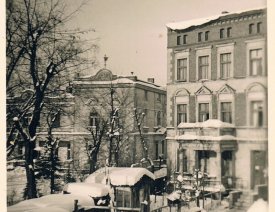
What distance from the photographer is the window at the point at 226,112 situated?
7.39 ft

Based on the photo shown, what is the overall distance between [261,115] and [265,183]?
1.13 ft

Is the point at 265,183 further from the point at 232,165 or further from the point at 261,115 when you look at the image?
the point at 261,115

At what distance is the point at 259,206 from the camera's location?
209 cm

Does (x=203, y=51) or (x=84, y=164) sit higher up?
(x=203, y=51)

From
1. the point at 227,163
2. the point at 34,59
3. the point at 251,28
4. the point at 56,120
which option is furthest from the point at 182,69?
the point at 34,59

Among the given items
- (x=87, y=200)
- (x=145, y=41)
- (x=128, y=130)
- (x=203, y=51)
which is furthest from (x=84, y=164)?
(x=203, y=51)

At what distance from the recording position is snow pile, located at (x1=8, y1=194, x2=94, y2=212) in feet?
8.93

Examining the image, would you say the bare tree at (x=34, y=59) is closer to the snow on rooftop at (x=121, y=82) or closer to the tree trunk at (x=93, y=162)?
the snow on rooftop at (x=121, y=82)

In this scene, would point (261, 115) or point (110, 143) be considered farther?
point (110, 143)

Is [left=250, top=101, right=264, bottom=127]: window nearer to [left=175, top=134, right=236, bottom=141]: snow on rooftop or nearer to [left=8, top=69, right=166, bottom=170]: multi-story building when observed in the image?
[left=175, top=134, right=236, bottom=141]: snow on rooftop

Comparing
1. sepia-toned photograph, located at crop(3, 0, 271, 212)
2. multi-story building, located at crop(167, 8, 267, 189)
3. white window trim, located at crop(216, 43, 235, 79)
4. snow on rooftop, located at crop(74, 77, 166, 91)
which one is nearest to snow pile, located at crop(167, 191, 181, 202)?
sepia-toned photograph, located at crop(3, 0, 271, 212)

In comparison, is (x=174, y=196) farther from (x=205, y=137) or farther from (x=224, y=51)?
(x=224, y=51)

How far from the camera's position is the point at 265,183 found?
2.07 metres

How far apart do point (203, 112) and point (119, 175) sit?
71cm
